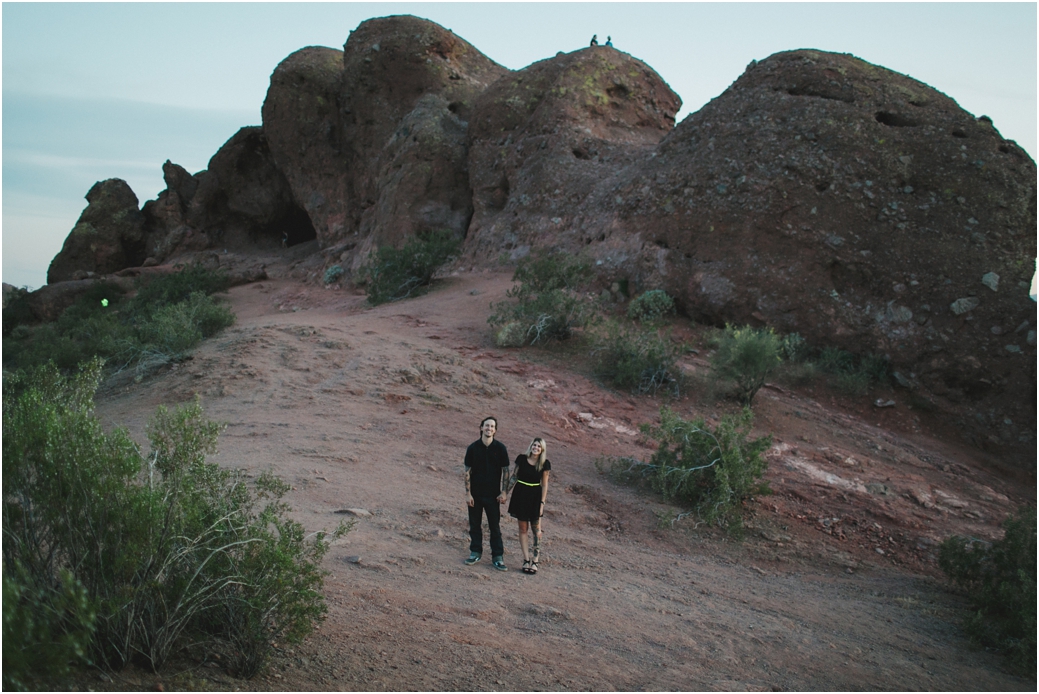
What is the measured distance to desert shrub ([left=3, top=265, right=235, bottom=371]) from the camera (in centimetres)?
1062

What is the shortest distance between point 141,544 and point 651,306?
34.5ft

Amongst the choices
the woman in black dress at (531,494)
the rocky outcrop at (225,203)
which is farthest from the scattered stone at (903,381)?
the rocky outcrop at (225,203)

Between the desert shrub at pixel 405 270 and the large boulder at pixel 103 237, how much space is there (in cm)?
1369

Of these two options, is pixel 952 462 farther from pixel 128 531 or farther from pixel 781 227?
pixel 128 531

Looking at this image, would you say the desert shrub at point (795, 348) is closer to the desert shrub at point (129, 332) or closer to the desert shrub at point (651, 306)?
the desert shrub at point (651, 306)

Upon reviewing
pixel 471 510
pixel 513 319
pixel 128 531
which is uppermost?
pixel 513 319

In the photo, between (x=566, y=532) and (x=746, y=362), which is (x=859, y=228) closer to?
(x=746, y=362)

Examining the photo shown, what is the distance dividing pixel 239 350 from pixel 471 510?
19.1 ft

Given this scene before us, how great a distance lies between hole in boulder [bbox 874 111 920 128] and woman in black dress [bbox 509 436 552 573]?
11.0m

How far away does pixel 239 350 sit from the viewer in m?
10.3

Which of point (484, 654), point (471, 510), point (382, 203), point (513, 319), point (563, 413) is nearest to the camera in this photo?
point (484, 654)

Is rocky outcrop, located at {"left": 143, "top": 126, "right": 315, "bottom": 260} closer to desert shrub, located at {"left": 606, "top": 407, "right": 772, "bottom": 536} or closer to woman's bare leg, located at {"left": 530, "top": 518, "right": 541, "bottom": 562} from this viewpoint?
desert shrub, located at {"left": 606, "top": 407, "right": 772, "bottom": 536}

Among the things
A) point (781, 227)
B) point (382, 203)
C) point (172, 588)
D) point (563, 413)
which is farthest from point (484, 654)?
point (382, 203)

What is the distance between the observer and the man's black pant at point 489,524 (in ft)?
18.5
